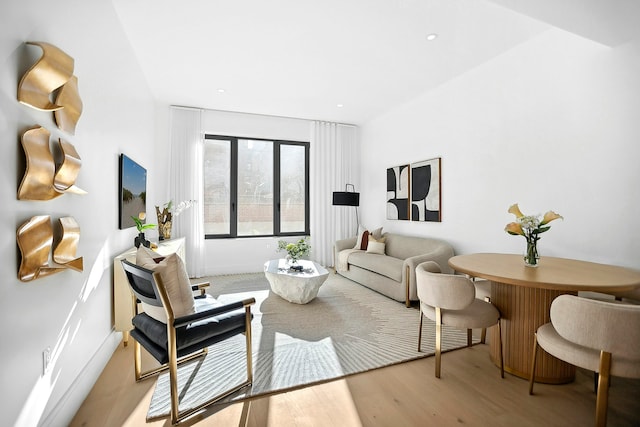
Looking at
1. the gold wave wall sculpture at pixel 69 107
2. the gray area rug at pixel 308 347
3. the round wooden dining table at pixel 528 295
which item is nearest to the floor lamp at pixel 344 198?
the gray area rug at pixel 308 347

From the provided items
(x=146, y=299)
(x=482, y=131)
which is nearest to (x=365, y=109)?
(x=482, y=131)

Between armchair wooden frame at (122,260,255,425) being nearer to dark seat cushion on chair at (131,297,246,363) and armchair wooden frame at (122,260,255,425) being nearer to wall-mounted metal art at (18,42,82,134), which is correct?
dark seat cushion on chair at (131,297,246,363)

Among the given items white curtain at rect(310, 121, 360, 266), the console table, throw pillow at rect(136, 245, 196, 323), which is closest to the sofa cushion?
white curtain at rect(310, 121, 360, 266)

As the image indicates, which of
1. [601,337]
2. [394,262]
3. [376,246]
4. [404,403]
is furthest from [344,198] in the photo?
[601,337]

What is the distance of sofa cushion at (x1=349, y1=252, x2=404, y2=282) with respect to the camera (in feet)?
12.9

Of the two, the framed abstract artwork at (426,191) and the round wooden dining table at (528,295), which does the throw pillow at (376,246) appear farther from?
the round wooden dining table at (528,295)

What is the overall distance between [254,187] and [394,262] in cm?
313

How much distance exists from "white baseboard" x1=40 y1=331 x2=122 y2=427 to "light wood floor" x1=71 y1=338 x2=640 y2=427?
5cm

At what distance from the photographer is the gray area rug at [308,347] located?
83.7 inches

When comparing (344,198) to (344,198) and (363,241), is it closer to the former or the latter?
(344,198)

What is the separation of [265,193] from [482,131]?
3.87 m

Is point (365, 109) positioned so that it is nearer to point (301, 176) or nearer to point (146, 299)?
point (301, 176)

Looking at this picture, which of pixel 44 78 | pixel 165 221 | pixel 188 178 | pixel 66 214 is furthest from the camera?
pixel 188 178

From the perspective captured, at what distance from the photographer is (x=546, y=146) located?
9.86 feet
